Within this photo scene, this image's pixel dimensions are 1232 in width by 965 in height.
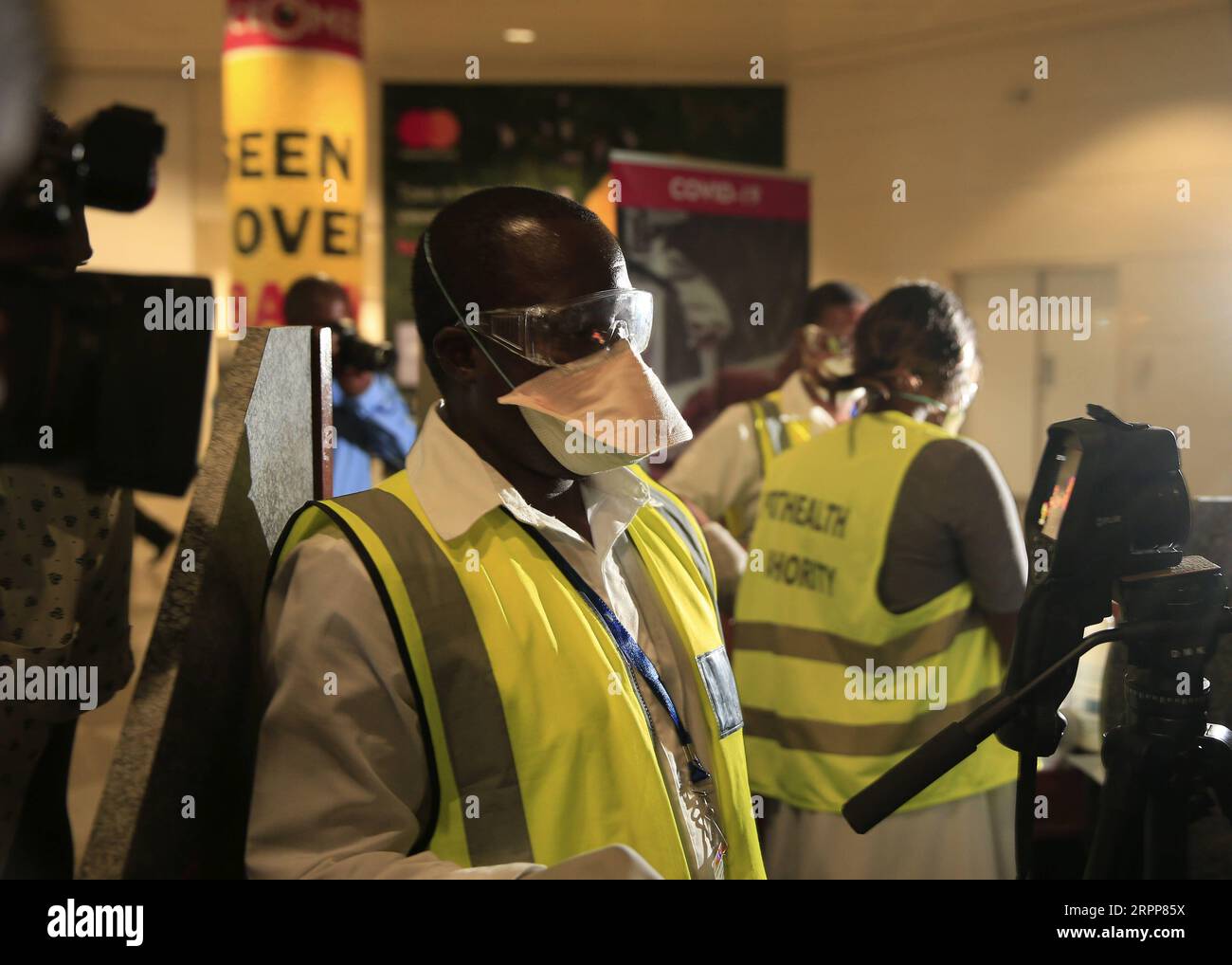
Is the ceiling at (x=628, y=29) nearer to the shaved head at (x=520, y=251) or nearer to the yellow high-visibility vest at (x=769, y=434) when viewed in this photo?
the yellow high-visibility vest at (x=769, y=434)

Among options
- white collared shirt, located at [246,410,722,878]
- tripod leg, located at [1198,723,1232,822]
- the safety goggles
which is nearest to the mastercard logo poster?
the safety goggles

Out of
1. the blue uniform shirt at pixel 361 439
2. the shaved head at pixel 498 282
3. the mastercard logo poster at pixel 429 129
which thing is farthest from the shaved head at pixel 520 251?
the mastercard logo poster at pixel 429 129

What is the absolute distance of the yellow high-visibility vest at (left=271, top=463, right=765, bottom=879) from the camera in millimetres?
992

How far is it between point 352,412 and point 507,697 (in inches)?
88.7

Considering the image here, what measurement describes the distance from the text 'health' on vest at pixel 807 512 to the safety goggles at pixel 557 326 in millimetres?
1071

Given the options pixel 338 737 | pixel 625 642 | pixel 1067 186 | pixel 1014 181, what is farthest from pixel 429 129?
pixel 338 737

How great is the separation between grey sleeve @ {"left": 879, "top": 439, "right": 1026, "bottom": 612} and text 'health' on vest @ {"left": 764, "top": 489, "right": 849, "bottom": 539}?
11 centimetres

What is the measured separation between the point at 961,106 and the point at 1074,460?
6.96m

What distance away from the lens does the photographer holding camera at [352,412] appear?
3006mm

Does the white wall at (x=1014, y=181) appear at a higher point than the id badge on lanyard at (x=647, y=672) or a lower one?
higher

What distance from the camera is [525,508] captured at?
1125 mm

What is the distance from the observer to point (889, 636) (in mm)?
2043

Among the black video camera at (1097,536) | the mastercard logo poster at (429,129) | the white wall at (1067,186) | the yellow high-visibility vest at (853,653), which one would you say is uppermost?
the mastercard logo poster at (429,129)

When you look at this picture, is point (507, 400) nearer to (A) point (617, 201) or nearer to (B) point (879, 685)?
(B) point (879, 685)
